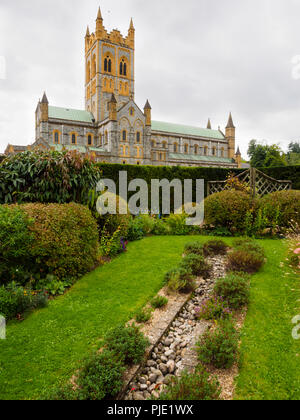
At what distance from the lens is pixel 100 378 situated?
238cm

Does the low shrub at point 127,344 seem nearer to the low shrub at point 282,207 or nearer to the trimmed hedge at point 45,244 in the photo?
the trimmed hedge at point 45,244

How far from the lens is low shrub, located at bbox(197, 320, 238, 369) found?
2.78 meters

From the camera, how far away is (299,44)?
4965 millimetres

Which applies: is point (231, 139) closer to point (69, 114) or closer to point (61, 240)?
point (69, 114)

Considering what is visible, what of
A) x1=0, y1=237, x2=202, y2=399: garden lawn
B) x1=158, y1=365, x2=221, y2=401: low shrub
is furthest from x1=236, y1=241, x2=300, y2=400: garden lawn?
x1=0, y1=237, x2=202, y2=399: garden lawn

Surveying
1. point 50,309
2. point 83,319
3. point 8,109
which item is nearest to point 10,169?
point 8,109

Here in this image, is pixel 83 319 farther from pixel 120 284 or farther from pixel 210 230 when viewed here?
pixel 210 230

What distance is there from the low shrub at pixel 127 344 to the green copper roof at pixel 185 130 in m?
52.2

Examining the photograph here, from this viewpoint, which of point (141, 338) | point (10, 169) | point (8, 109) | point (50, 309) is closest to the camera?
point (141, 338)

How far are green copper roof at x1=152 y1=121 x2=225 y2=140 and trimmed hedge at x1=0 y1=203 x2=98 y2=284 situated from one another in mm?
49954

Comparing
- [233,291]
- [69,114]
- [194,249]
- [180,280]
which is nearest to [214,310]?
[233,291]

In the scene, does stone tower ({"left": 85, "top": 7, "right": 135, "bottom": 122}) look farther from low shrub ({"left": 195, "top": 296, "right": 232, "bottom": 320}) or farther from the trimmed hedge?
low shrub ({"left": 195, "top": 296, "right": 232, "bottom": 320})

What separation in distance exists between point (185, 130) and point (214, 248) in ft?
178

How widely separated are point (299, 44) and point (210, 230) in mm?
6292
